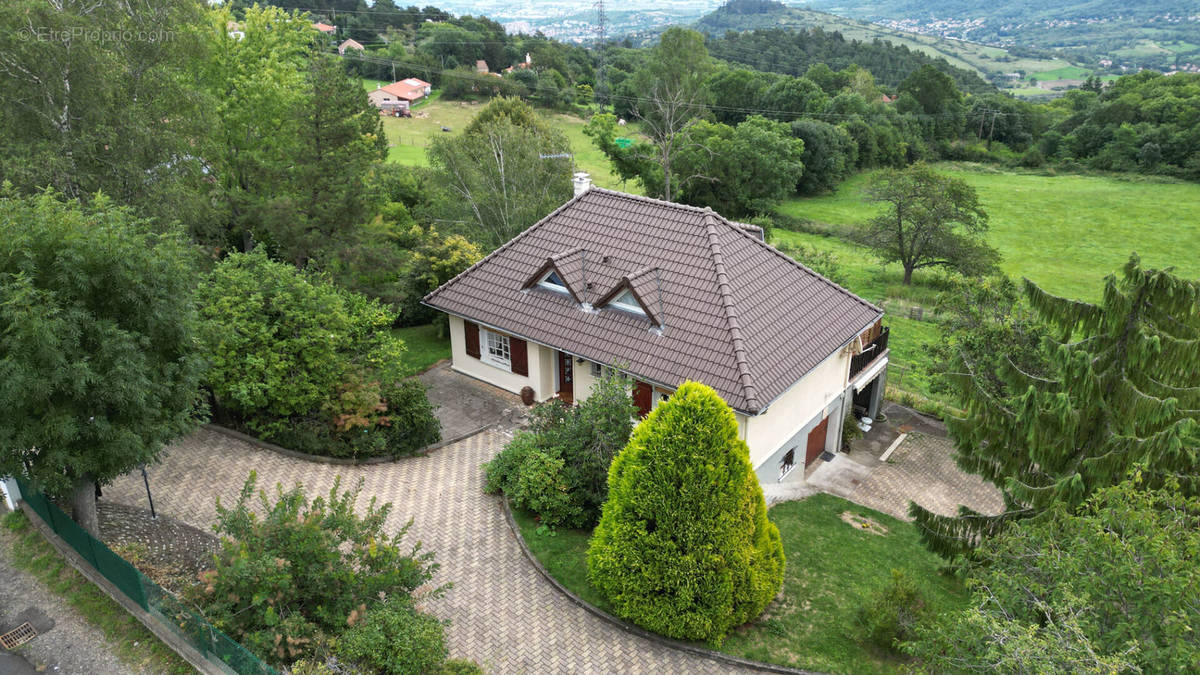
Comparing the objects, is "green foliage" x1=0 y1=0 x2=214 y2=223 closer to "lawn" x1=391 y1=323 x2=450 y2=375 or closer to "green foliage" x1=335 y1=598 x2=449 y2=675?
"lawn" x1=391 y1=323 x2=450 y2=375

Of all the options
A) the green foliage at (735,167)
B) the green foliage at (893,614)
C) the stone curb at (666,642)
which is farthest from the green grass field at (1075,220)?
the stone curb at (666,642)

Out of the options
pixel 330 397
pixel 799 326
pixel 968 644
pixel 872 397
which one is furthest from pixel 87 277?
pixel 872 397

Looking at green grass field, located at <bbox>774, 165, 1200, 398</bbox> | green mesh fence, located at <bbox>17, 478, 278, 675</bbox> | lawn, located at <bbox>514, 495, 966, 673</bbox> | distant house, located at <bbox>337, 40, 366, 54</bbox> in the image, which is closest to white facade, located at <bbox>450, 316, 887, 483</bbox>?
lawn, located at <bbox>514, 495, 966, 673</bbox>

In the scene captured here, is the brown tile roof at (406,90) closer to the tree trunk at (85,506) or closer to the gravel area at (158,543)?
the gravel area at (158,543)

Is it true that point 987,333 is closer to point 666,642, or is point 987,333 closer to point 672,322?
point 672,322

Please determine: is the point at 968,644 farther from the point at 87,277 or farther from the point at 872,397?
the point at 872,397

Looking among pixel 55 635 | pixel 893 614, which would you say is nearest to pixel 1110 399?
pixel 893 614
